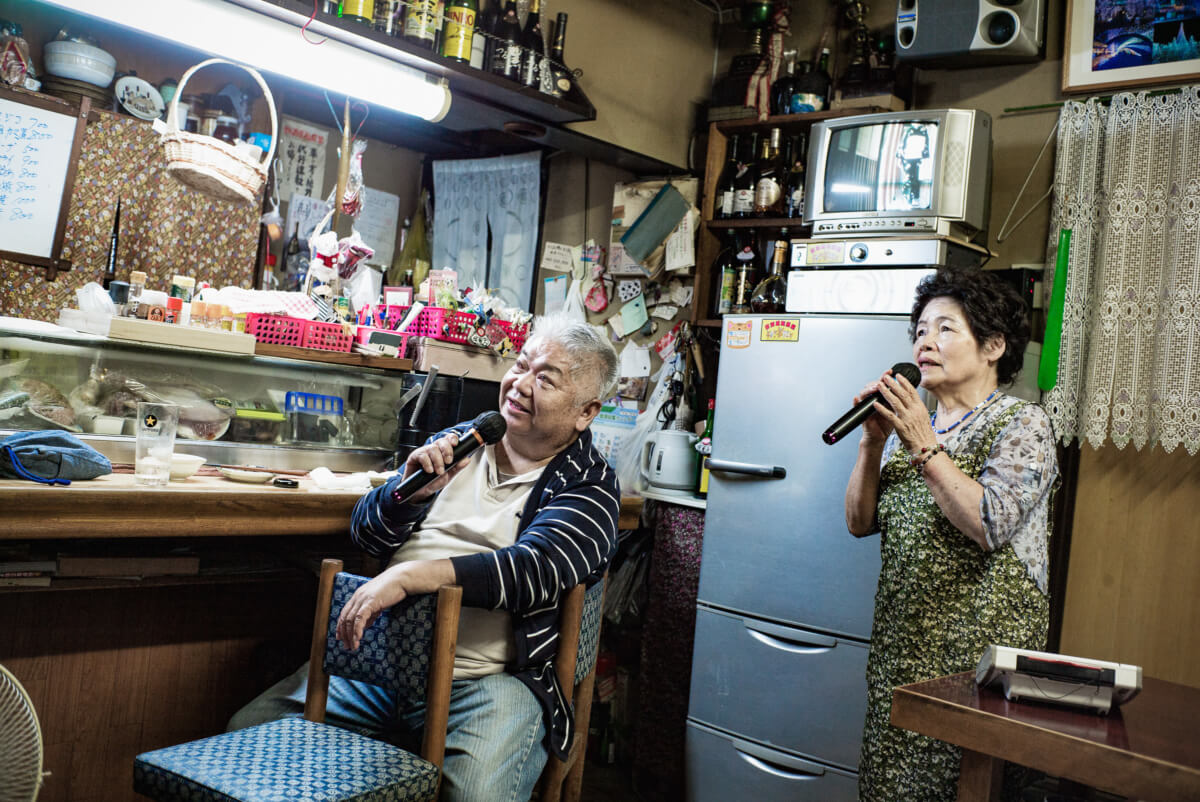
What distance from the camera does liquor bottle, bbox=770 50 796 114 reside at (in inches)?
145

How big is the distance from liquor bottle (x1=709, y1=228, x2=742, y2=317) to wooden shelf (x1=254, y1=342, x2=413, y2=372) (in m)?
1.34

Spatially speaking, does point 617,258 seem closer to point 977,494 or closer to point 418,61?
point 418,61

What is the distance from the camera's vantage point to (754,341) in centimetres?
319

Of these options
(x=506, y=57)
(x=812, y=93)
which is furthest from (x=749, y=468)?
(x=506, y=57)

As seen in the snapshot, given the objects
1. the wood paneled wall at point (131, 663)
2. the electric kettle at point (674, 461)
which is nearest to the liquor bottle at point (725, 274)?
the electric kettle at point (674, 461)

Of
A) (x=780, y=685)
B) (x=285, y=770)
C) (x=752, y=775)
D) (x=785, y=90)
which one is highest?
(x=785, y=90)

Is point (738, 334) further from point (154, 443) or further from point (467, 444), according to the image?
point (154, 443)

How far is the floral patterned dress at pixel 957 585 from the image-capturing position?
1969 mm

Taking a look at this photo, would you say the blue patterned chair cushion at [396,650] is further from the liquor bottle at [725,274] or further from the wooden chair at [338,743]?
the liquor bottle at [725,274]

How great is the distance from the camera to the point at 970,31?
322 cm

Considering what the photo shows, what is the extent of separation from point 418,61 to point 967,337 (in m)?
1.80

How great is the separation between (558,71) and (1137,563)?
2.51m

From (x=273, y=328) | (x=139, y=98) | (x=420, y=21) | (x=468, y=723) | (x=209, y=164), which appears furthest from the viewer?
(x=139, y=98)

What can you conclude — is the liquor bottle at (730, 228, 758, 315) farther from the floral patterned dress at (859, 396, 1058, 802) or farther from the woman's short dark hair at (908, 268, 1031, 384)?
the floral patterned dress at (859, 396, 1058, 802)
